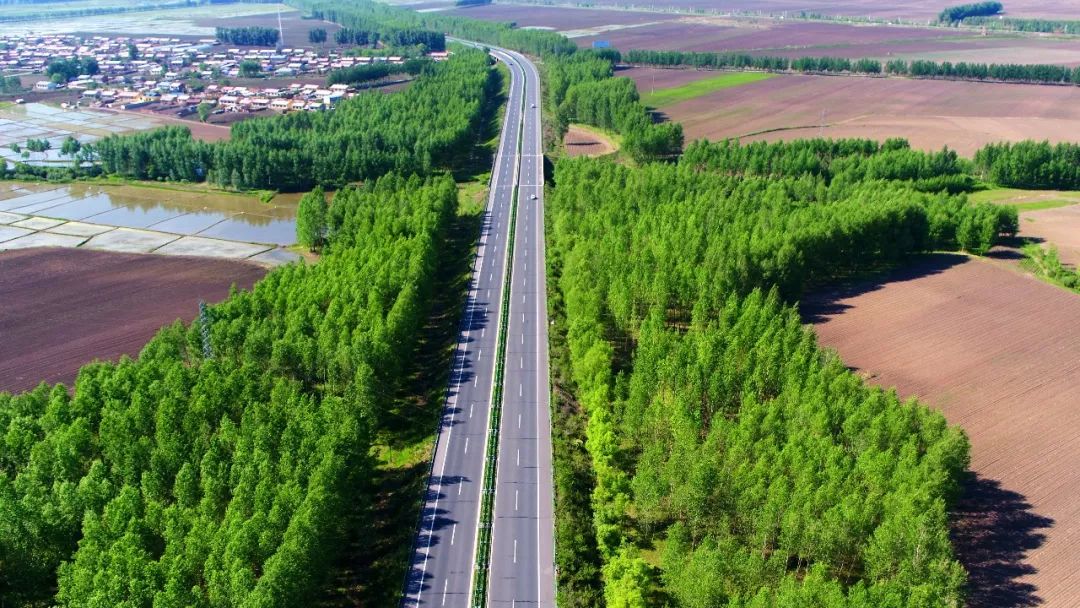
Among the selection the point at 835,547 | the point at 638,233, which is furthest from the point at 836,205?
the point at 835,547

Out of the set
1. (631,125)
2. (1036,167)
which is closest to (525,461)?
(631,125)

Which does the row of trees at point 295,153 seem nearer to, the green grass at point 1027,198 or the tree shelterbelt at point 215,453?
the tree shelterbelt at point 215,453

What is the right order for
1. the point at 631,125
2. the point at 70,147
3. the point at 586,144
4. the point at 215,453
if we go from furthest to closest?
the point at 586,144, the point at 70,147, the point at 631,125, the point at 215,453

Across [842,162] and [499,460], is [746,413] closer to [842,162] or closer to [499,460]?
[499,460]

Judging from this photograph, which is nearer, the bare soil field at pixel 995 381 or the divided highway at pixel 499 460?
the divided highway at pixel 499 460

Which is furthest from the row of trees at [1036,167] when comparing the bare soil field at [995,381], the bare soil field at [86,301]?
the bare soil field at [86,301]

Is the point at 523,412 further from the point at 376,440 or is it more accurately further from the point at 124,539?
the point at 124,539

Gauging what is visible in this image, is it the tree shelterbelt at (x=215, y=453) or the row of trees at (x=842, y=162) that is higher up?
the row of trees at (x=842, y=162)

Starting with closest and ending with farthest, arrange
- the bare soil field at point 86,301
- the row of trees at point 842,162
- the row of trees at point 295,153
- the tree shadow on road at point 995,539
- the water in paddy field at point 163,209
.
Result: the tree shadow on road at point 995,539
the bare soil field at point 86,301
the water in paddy field at point 163,209
the row of trees at point 842,162
the row of trees at point 295,153

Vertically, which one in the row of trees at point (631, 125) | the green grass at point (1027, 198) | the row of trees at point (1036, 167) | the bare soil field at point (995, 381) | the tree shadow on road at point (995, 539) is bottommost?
the tree shadow on road at point (995, 539)
